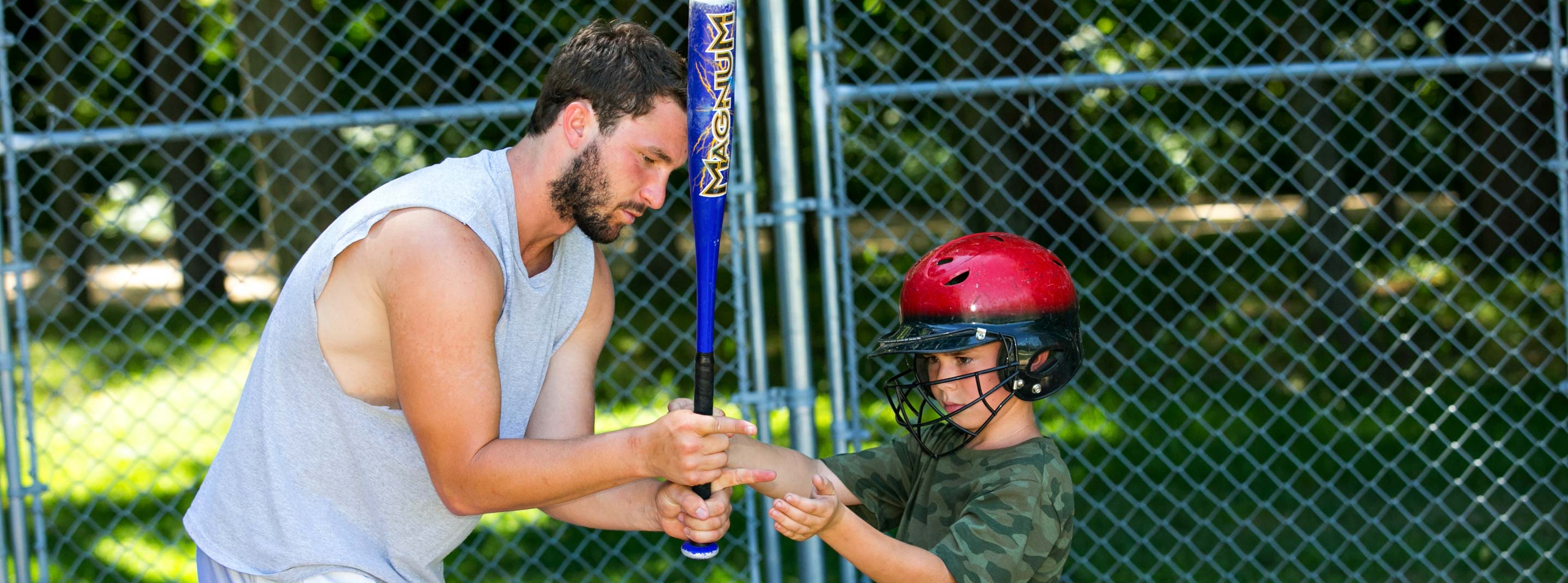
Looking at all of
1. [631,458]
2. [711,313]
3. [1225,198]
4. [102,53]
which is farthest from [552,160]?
[102,53]

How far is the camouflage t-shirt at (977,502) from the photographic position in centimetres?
223

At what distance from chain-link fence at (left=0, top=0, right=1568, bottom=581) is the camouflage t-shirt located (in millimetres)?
776

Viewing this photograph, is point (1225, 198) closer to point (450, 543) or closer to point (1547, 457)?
point (1547, 457)

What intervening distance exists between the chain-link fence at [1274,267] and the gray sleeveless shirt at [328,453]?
1.30m

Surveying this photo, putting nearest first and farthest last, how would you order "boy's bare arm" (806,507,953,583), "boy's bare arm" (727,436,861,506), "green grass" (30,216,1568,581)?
"boy's bare arm" (806,507,953,583) → "boy's bare arm" (727,436,861,506) → "green grass" (30,216,1568,581)

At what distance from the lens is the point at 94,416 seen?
7387 millimetres

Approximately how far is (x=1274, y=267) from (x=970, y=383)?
418 cm

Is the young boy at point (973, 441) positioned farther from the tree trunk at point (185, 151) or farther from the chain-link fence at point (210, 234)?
the tree trunk at point (185, 151)

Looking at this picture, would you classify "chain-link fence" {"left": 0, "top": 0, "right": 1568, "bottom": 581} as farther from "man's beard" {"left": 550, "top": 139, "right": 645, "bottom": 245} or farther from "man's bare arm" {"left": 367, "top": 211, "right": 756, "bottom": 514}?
"man's bare arm" {"left": 367, "top": 211, "right": 756, "bottom": 514}

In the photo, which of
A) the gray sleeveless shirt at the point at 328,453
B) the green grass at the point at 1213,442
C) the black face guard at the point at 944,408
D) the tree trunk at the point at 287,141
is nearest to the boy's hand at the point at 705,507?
the black face guard at the point at 944,408

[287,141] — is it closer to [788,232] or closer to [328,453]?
[788,232]

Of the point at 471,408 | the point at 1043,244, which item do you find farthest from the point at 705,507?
the point at 1043,244

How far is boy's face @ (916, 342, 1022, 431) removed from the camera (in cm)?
242

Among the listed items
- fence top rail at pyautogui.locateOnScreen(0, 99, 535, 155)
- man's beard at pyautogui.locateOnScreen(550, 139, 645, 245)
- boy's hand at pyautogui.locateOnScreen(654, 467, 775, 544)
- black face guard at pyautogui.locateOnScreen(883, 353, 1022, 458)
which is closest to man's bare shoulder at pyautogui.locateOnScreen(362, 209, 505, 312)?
man's beard at pyautogui.locateOnScreen(550, 139, 645, 245)
